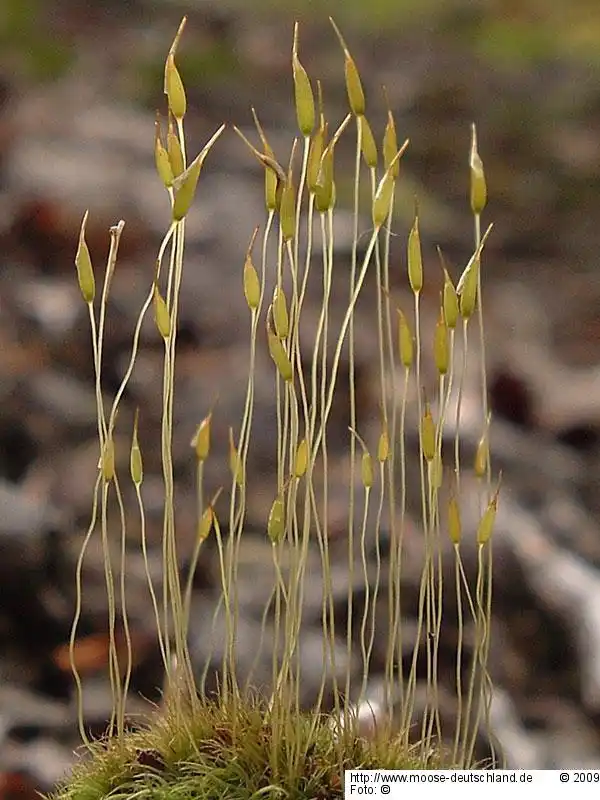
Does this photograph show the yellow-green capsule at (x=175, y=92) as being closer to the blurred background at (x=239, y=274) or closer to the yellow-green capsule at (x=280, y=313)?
the yellow-green capsule at (x=280, y=313)

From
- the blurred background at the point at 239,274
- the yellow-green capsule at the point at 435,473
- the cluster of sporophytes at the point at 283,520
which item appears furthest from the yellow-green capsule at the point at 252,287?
the blurred background at the point at 239,274

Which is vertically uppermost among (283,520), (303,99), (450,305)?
(303,99)

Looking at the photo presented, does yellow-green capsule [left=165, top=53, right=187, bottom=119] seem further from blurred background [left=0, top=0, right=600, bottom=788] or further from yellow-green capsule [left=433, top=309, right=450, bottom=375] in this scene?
blurred background [left=0, top=0, right=600, bottom=788]

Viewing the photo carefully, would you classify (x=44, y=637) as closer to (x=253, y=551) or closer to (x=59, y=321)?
(x=253, y=551)

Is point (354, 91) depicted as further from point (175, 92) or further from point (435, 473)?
point (435, 473)

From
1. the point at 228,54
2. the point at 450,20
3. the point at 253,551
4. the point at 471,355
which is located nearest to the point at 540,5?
the point at 450,20

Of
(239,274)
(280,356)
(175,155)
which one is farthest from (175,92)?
(239,274)

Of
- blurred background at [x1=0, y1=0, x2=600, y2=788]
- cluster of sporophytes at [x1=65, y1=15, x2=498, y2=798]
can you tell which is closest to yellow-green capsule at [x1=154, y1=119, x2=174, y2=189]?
cluster of sporophytes at [x1=65, y1=15, x2=498, y2=798]
